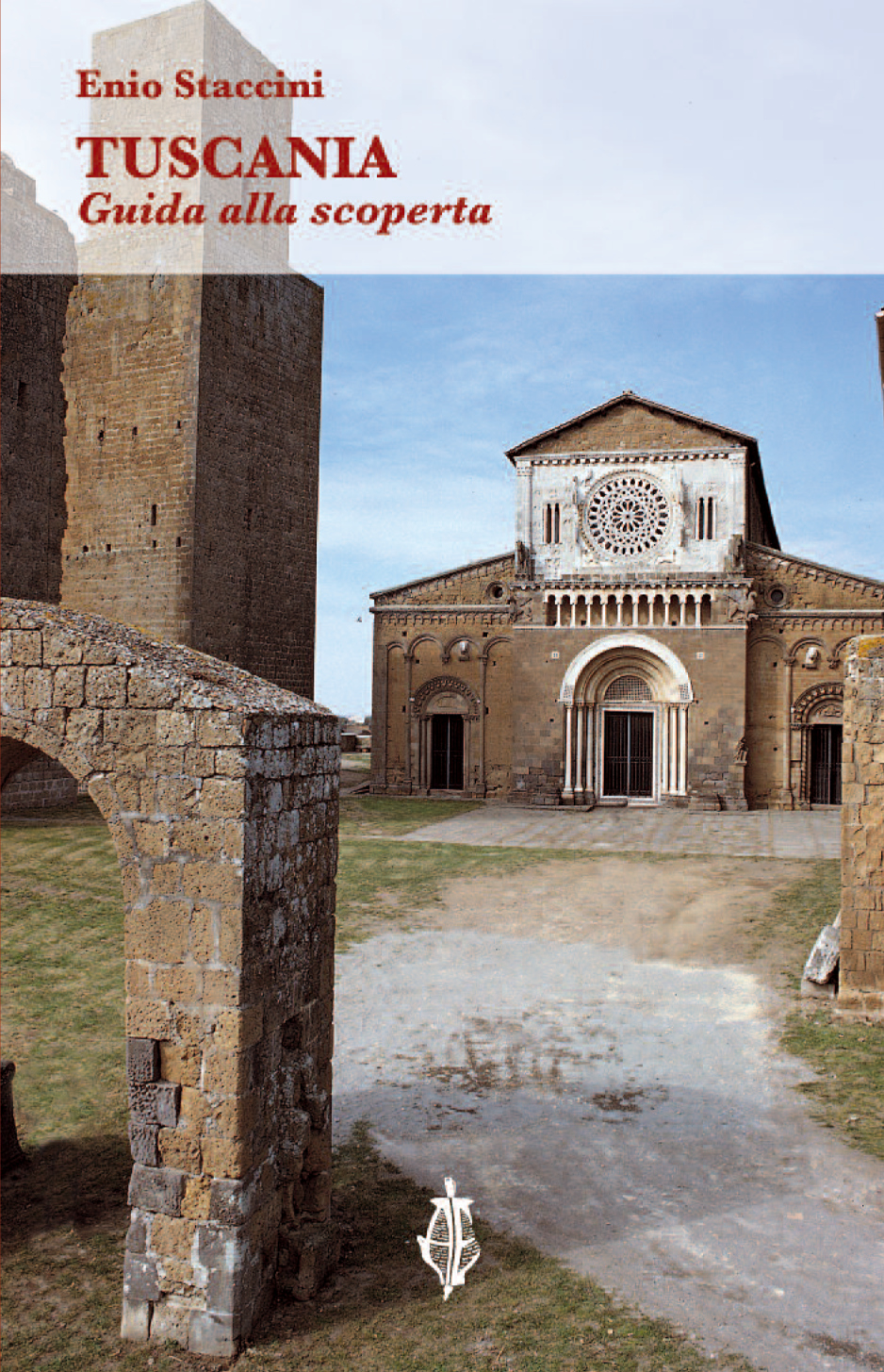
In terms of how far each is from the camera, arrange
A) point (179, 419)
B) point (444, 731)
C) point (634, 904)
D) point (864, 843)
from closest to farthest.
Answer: point (864, 843) < point (634, 904) < point (179, 419) < point (444, 731)

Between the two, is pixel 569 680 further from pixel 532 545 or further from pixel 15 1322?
pixel 15 1322

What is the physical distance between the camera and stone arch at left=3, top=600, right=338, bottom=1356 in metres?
4.71

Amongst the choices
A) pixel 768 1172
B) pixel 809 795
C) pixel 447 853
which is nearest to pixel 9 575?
pixel 447 853

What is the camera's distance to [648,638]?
26.8 m

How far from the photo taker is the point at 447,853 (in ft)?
58.2

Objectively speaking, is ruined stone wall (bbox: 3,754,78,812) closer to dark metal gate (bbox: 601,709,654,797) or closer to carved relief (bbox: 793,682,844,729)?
dark metal gate (bbox: 601,709,654,797)

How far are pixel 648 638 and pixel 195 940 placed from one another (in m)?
23.2

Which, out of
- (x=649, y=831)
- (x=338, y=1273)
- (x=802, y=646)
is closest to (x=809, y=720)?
(x=802, y=646)

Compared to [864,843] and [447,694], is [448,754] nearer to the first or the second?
[447,694]

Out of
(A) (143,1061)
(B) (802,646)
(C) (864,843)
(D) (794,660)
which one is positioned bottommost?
(A) (143,1061)

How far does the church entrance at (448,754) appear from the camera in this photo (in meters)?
29.1

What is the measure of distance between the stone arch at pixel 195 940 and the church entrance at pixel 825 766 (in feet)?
77.7

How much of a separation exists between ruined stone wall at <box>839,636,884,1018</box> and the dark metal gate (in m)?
17.9

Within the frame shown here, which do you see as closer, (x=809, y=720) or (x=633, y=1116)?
(x=633, y=1116)
